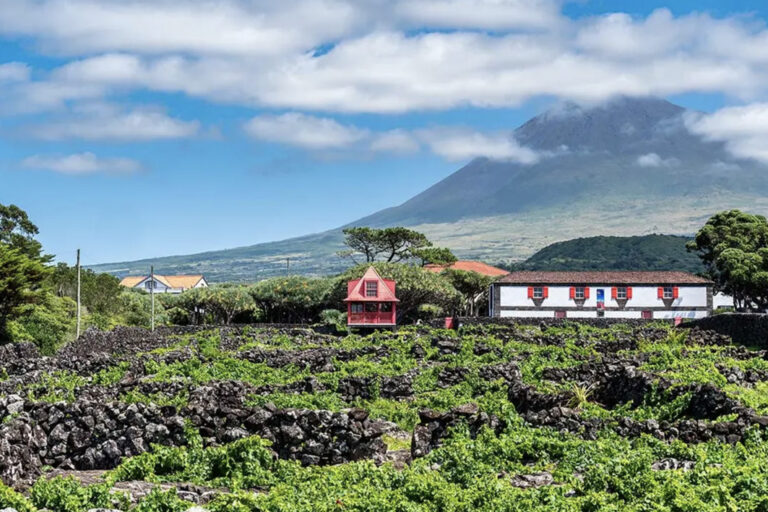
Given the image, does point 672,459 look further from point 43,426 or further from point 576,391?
point 43,426

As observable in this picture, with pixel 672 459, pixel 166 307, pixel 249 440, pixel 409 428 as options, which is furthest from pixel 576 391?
pixel 166 307

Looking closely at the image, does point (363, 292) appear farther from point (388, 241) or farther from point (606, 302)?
point (388, 241)

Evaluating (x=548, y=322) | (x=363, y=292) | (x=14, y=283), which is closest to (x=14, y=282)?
(x=14, y=283)

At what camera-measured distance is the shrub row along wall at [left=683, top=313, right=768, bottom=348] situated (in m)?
41.7

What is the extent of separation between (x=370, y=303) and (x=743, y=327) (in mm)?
29899

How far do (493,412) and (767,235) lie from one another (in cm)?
8065

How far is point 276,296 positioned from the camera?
91250 mm

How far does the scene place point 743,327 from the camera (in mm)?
45219

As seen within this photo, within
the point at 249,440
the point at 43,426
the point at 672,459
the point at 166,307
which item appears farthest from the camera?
the point at 166,307

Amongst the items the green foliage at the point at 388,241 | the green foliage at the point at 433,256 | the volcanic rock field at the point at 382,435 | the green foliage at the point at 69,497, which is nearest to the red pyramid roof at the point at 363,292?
the volcanic rock field at the point at 382,435

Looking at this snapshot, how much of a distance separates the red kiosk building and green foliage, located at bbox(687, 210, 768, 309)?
34945 millimetres

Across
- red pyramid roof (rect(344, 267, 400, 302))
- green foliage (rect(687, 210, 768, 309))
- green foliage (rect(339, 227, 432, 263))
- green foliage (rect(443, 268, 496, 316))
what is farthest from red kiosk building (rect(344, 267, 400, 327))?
green foliage (rect(339, 227, 432, 263))

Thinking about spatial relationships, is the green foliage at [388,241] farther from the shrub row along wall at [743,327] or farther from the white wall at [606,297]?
the shrub row along wall at [743,327]

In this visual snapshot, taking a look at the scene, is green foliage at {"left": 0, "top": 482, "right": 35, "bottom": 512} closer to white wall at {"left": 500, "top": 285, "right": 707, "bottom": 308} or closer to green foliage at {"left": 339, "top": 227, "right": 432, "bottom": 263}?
white wall at {"left": 500, "top": 285, "right": 707, "bottom": 308}
